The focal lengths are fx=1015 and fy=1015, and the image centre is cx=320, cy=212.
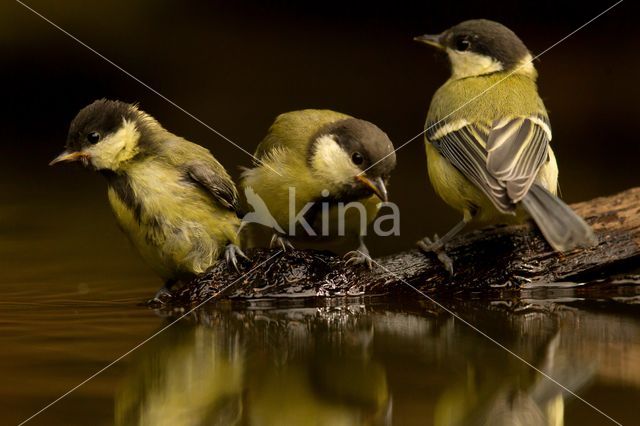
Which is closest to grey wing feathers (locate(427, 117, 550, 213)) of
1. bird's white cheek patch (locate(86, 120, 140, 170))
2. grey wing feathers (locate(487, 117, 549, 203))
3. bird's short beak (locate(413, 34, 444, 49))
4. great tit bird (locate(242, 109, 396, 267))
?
grey wing feathers (locate(487, 117, 549, 203))

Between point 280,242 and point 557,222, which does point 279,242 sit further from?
point 557,222

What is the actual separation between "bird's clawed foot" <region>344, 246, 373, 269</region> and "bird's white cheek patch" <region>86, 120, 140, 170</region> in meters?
0.90

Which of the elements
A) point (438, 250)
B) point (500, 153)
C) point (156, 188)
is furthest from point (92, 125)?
point (500, 153)

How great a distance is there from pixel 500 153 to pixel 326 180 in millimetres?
654

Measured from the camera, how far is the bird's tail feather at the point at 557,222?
3438mm

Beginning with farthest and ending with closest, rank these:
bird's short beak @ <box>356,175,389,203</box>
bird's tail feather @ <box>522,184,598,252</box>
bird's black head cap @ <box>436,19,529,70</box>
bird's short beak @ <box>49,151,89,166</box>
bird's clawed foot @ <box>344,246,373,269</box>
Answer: bird's black head cap @ <box>436,19,529,70</box> → bird's clawed foot @ <box>344,246,373,269</box> → bird's short beak @ <box>356,175,389,203</box> → bird's short beak @ <box>49,151,89,166</box> → bird's tail feather @ <box>522,184,598,252</box>

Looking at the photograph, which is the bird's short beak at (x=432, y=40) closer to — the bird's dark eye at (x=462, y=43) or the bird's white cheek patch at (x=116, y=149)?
the bird's dark eye at (x=462, y=43)

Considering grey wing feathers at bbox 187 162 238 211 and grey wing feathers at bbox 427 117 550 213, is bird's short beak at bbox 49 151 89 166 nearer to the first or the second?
grey wing feathers at bbox 187 162 238 211

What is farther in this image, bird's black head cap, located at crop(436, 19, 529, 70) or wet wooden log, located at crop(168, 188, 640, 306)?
bird's black head cap, located at crop(436, 19, 529, 70)

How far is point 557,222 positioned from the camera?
3.46 m

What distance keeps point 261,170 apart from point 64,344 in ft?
3.78

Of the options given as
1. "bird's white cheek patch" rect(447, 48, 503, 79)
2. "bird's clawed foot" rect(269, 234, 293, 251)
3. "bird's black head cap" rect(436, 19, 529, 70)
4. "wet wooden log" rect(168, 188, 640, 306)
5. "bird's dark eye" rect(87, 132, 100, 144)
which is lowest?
"wet wooden log" rect(168, 188, 640, 306)

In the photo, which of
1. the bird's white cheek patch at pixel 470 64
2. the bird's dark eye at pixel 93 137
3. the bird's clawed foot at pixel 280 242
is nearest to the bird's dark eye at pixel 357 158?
the bird's clawed foot at pixel 280 242

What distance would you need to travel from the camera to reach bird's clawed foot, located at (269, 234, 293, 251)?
391 centimetres
